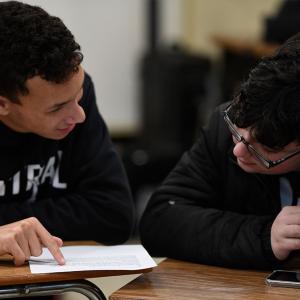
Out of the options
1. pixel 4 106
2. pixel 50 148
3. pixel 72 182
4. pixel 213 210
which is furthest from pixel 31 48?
pixel 213 210

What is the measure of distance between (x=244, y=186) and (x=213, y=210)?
0.33 ft

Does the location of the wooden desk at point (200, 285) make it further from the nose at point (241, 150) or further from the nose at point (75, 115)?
the nose at point (75, 115)

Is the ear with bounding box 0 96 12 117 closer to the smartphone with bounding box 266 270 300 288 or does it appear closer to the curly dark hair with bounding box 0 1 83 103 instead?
the curly dark hair with bounding box 0 1 83 103

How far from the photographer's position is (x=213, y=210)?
1.89 m

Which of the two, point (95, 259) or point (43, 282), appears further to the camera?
point (95, 259)

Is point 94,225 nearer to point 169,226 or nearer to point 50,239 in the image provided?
point 169,226

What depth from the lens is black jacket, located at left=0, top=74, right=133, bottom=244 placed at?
1980 millimetres

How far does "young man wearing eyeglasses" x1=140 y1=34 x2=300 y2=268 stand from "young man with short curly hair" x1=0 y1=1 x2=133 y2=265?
14 cm

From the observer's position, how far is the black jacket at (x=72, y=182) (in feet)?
6.50

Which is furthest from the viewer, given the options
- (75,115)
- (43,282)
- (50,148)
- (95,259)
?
(50,148)

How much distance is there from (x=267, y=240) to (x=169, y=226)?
0.26m

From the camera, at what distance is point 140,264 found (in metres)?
1.62

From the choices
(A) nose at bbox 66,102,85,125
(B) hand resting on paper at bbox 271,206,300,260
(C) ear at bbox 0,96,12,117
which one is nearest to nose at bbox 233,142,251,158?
(B) hand resting on paper at bbox 271,206,300,260

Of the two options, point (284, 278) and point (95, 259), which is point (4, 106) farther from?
point (284, 278)
